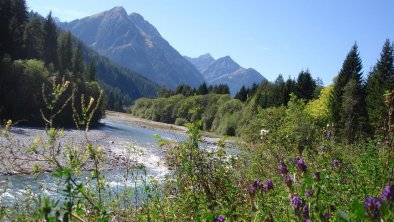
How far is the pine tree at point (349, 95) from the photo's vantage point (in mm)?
49594

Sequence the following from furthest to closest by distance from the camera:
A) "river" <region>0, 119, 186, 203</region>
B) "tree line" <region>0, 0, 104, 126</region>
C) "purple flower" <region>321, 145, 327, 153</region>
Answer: "tree line" <region>0, 0, 104, 126</region> → "purple flower" <region>321, 145, 327, 153</region> → "river" <region>0, 119, 186, 203</region>

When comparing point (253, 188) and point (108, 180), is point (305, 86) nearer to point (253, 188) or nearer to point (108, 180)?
point (108, 180)

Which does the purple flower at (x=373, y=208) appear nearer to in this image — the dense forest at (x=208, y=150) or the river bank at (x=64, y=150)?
the dense forest at (x=208, y=150)

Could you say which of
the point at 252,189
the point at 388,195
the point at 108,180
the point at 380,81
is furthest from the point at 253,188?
the point at 380,81

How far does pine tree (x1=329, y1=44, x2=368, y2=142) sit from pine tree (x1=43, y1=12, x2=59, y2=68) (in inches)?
2113

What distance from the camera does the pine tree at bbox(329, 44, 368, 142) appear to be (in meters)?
49.6

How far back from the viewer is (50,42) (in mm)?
83250

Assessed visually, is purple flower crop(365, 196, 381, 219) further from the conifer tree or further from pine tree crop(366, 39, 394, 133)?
the conifer tree

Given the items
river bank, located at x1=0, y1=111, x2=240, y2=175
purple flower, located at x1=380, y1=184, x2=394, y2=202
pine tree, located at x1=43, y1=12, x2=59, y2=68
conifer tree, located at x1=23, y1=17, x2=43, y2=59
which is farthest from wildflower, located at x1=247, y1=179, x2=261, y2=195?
pine tree, located at x1=43, y1=12, x2=59, y2=68

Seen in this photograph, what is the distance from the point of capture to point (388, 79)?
47.3 m

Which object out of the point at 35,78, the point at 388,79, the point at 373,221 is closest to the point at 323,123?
the point at 388,79

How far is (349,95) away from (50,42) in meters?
60.2

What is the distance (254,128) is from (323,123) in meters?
47.2

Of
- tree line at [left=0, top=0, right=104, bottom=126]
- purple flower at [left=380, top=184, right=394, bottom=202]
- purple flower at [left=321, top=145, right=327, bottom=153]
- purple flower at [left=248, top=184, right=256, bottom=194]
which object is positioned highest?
tree line at [left=0, top=0, right=104, bottom=126]
